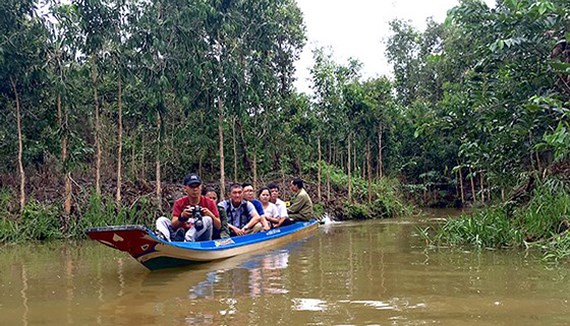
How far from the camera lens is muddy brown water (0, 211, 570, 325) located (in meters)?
3.78

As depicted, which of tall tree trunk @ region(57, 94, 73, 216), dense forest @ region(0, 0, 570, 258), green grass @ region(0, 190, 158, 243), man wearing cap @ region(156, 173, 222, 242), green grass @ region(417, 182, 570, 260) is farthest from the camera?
tall tree trunk @ region(57, 94, 73, 216)

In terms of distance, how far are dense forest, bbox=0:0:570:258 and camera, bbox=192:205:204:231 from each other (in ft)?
12.4

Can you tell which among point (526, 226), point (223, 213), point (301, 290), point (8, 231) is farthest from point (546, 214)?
point (8, 231)

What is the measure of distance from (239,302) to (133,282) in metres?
1.66

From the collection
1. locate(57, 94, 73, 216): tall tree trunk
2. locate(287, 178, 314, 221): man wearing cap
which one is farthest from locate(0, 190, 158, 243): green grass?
locate(287, 178, 314, 221): man wearing cap

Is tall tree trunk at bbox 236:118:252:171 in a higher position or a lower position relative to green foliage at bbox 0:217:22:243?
higher

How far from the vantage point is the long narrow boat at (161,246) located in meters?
5.48

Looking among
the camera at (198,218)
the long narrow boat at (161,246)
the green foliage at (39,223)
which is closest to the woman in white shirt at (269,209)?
the long narrow boat at (161,246)

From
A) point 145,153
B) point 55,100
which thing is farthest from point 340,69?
point 55,100

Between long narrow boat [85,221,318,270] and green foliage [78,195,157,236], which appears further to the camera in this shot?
green foliage [78,195,157,236]

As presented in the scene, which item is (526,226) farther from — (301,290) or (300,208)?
(300,208)

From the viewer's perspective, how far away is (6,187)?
12.4 metres

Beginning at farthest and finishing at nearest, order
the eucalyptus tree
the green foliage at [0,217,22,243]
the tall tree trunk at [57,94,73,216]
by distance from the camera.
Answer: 1. the tall tree trunk at [57,94,73,216]
2. the eucalyptus tree
3. the green foliage at [0,217,22,243]

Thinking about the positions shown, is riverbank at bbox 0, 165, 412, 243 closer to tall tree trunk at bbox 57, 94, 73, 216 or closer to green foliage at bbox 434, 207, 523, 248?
tall tree trunk at bbox 57, 94, 73, 216
